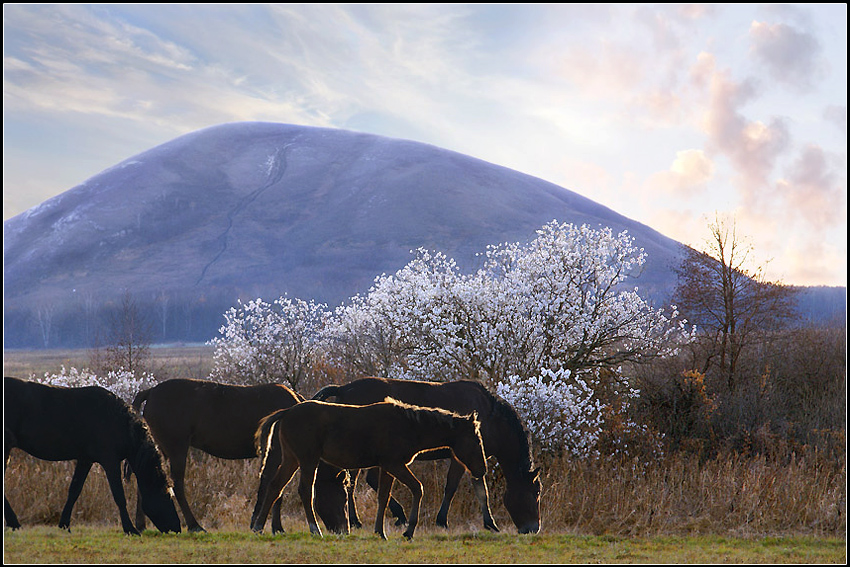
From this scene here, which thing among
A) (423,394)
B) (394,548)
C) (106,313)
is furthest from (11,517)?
(106,313)

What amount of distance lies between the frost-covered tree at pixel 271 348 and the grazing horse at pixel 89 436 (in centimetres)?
1691

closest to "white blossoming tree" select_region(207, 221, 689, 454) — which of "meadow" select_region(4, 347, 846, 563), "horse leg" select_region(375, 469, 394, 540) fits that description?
"meadow" select_region(4, 347, 846, 563)

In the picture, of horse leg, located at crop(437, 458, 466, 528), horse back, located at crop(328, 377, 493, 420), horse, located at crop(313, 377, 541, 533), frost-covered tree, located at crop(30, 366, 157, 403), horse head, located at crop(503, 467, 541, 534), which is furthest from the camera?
frost-covered tree, located at crop(30, 366, 157, 403)

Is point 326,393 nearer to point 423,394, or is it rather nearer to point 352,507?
point 423,394

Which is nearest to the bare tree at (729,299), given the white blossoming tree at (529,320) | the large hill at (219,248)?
the white blossoming tree at (529,320)

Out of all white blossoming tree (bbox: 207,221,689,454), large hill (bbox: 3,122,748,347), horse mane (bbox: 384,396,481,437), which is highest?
large hill (bbox: 3,122,748,347)

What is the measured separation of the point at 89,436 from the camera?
9.60 meters

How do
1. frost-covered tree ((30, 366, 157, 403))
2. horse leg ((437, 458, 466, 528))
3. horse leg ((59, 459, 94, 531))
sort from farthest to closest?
frost-covered tree ((30, 366, 157, 403))
horse leg ((437, 458, 466, 528))
horse leg ((59, 459, 94, 531))

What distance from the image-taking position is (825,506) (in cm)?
1172

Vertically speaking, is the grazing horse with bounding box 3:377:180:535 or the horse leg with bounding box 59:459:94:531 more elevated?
the grazing horse with bounding box 3:377:180:535

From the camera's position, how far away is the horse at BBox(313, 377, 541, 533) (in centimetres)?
1074

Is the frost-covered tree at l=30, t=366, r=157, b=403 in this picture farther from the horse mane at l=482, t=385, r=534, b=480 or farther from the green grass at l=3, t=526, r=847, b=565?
the horse mane at l=482, t=385, r=534, b=480

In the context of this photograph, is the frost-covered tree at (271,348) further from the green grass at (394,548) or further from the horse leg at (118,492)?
the green grass at (394,548)

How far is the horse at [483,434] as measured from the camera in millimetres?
10742
